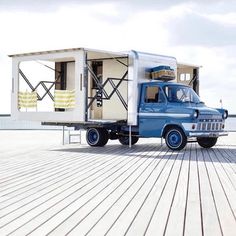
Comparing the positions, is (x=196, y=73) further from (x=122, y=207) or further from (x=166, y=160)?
(x=122, y=207)

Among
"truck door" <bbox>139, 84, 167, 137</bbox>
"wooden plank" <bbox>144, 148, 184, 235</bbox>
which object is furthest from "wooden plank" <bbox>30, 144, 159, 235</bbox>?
"truck door" <bbox>139, 84, 167, 137</bbox>

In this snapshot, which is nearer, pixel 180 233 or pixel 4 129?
pixel 180 233

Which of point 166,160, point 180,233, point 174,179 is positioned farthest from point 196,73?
point 180,233

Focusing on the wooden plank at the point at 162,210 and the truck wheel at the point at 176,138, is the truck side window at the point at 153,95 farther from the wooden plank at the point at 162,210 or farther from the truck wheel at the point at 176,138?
the wooden plank at the point at 162,210

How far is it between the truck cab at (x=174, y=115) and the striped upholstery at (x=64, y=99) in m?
1.97

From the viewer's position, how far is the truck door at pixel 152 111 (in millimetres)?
13539

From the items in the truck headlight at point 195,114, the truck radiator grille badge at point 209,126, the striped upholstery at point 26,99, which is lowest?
the truck radiator grille badge at point 209,126

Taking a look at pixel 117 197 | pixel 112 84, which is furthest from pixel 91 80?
pixel 117 197

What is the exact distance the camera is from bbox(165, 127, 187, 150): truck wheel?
13192mm

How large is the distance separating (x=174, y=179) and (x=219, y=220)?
2.83m

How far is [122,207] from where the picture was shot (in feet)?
17.4

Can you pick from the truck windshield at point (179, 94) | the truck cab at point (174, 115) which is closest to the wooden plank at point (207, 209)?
the truck cab at point (174, 115)

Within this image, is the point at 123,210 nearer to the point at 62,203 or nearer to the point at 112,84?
the point at 62,203

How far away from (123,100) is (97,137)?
145 centimetres
